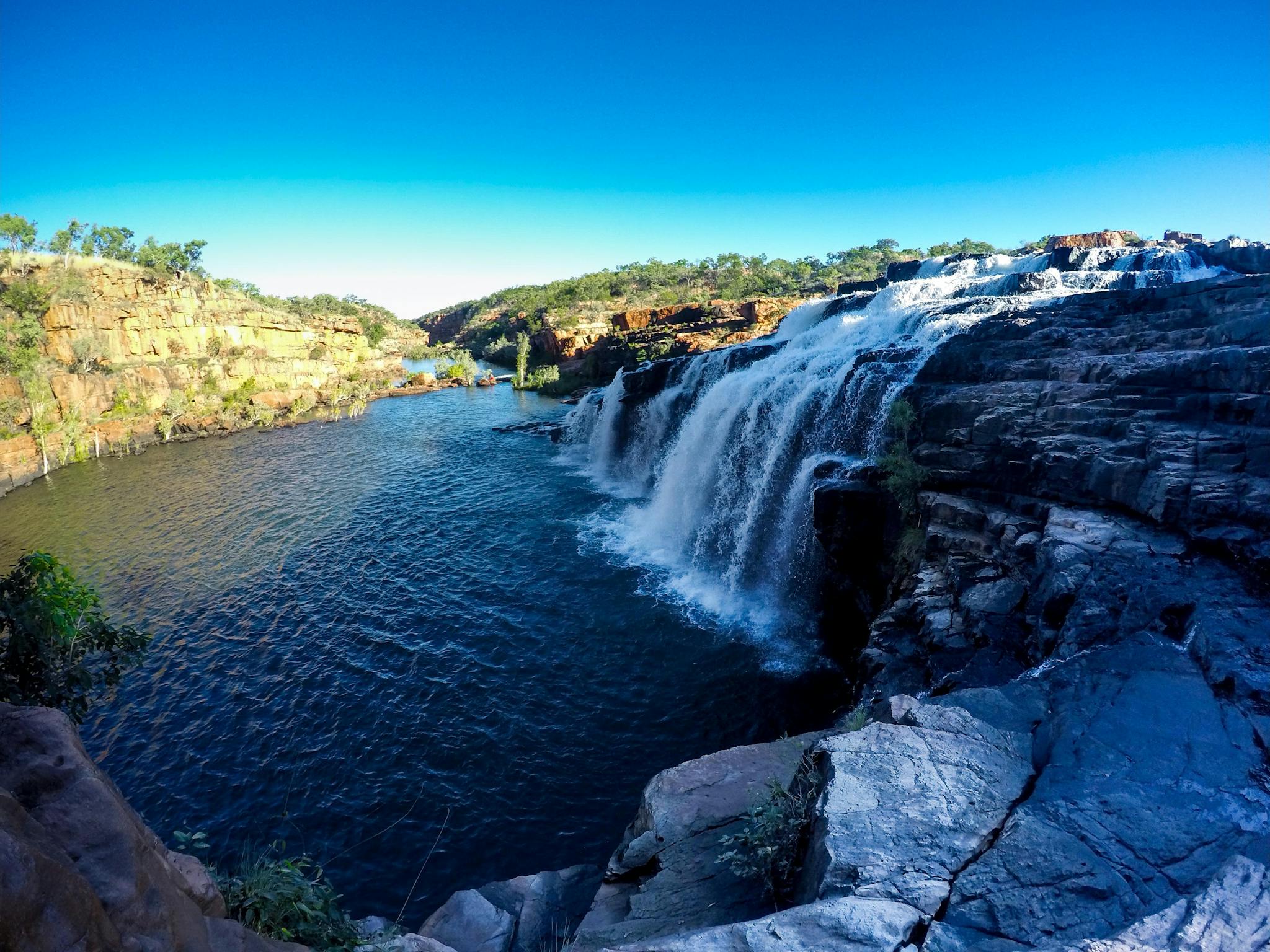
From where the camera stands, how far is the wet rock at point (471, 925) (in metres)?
6.75

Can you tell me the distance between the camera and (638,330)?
49.3m

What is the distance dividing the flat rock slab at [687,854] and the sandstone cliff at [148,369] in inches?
1362

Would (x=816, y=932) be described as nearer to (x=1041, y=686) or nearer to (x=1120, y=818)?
(x=1120, y=818)

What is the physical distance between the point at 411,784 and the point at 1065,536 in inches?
427

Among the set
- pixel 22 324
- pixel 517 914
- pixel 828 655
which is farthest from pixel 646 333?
pixel 517 914

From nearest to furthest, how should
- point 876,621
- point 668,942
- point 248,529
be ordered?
point 668,942, point 876,621, point 248,529

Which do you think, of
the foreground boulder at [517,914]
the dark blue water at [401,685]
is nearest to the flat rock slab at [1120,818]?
the foreground boulder at [517,914]

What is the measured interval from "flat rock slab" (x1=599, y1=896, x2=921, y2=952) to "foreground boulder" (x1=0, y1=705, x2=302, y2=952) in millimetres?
2732

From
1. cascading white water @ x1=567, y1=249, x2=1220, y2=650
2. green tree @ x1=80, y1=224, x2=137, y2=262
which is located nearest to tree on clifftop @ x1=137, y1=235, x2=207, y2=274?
green tree @ x1=80, y1=224, x2=137, y2=262

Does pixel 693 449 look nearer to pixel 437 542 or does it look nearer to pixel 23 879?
pixel 437 542

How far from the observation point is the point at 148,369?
3922 centimetres

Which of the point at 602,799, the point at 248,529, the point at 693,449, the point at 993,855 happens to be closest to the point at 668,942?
the point at 993,855

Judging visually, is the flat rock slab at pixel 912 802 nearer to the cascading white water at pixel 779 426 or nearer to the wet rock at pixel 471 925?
the wet rock at pixel 471 925

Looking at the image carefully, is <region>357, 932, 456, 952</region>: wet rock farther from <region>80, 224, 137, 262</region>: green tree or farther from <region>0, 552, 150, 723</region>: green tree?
<region>80, 224, 137, 262</region>: green tree
